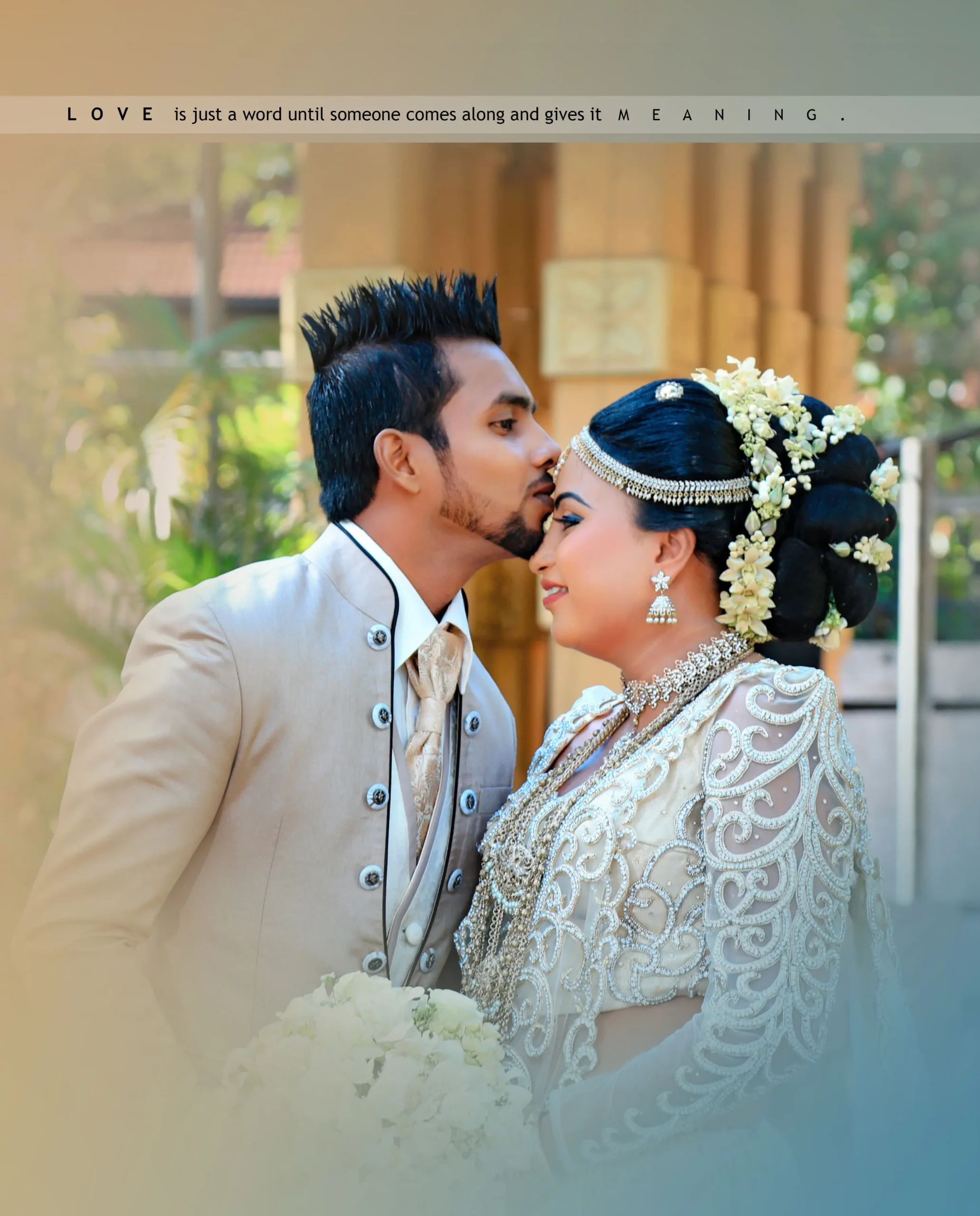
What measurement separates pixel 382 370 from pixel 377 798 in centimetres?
70

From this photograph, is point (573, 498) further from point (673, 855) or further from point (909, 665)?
point (909, 665)

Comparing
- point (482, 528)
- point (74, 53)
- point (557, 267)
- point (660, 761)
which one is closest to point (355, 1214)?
point (660, 761)

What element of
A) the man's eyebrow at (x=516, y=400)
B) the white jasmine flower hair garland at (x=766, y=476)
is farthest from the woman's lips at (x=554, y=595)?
the man's eyebrow at (x=516, y=400)

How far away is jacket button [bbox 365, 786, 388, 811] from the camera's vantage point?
65.9 inches

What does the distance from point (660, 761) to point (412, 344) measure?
0.80m

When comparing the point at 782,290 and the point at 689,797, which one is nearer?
the point at 689,797

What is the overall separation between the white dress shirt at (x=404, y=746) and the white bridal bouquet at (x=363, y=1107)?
21 centimetres

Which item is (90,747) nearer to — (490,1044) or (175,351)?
(490,1044)

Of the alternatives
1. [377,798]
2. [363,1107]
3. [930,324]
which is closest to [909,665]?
[930,324]

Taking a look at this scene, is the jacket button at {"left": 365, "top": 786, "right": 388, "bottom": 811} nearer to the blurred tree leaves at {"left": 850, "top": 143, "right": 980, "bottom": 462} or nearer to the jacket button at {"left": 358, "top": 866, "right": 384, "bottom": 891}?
the jacket button at {"left": 358, "top": 866, "right": 384, "bottom": 891}

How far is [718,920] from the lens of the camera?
146cm

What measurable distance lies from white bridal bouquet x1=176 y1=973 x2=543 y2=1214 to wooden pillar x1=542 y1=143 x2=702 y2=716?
204 cm

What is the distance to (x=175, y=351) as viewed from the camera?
262 centimetres

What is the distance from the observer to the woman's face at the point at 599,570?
5.51 ft
